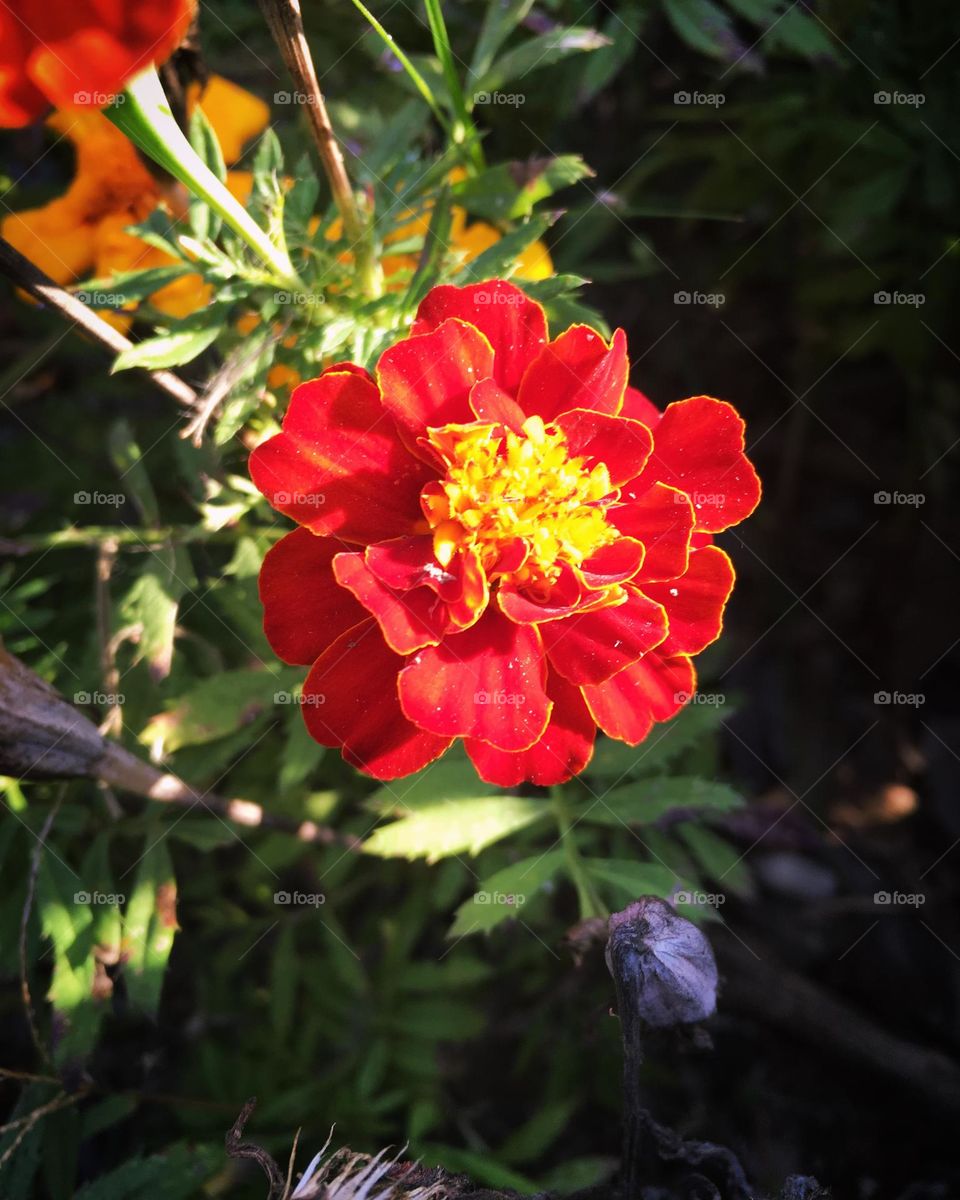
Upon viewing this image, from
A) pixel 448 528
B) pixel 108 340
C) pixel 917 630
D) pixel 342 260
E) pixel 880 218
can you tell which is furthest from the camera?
pixel 917 630

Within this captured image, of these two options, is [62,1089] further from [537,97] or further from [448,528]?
[537,97]

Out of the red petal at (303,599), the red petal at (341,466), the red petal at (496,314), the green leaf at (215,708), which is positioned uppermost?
the red petal at (496,314)

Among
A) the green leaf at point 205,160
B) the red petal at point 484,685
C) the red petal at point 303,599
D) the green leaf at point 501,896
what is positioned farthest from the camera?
the green leaf at point 501,896

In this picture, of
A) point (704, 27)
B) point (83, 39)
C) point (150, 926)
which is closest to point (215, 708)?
point (150, 926)

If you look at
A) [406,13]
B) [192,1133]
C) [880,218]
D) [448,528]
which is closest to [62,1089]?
[192,1133]

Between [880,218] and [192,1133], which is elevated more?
[880,218]

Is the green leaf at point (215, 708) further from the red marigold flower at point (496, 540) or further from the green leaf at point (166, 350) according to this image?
the green leaf at point (166, 350)

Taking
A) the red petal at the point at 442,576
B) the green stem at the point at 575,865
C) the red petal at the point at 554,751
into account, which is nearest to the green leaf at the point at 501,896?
the green stem at the point at 575,865

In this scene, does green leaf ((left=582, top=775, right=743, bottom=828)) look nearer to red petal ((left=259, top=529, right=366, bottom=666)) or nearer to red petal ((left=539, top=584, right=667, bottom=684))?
red petal ((left=539, top=584, right=667, bottom=684))
